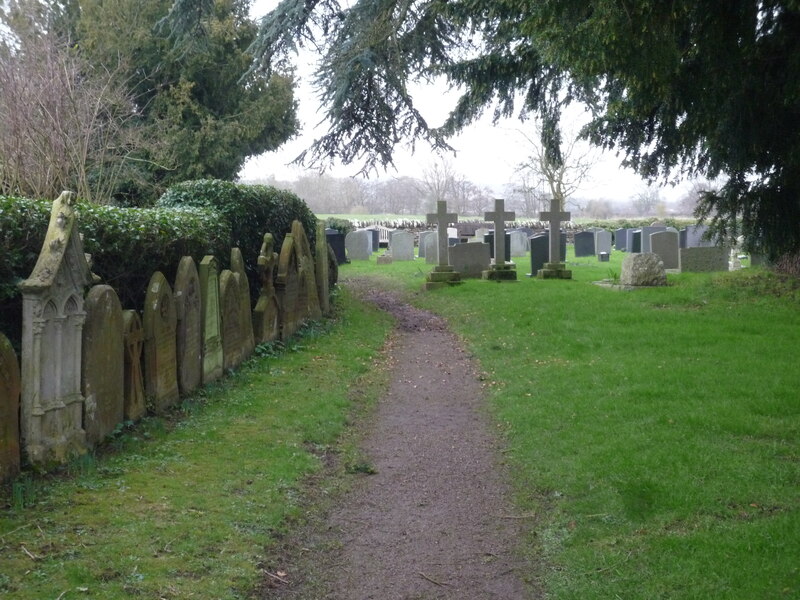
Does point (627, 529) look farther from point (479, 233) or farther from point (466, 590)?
point (479, 233)

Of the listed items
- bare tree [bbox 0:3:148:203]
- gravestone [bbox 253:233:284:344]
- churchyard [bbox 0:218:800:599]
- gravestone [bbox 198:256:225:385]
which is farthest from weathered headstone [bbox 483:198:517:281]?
gravestone [bbox 198:256:225:385]

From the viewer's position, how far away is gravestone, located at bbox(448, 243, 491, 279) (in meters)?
22.1

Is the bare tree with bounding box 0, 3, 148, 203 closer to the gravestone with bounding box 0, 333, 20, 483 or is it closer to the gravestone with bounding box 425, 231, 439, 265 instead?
the gravestone with bounding box 0, 333, 20, 483

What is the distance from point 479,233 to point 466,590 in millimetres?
32470

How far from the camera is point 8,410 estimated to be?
5.38 m

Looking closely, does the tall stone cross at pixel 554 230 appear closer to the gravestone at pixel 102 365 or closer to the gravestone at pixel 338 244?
the gravestone at pixel 338 244

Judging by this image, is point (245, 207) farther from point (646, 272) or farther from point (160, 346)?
point (646, 272)

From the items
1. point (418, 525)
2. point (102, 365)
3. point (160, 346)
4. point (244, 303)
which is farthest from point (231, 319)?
point (418, 525)

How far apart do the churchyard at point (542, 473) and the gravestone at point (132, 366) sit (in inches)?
7.3

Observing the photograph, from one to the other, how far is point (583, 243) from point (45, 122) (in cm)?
2369

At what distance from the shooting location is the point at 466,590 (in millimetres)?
4676

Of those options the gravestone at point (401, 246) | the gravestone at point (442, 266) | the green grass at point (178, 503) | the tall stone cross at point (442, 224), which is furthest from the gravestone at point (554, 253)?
the green grass at point (178, 503)

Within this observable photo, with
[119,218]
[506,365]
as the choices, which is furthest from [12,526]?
[506,365]

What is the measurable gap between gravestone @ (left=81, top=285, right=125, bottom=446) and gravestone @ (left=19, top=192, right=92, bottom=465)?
0.34 feet
